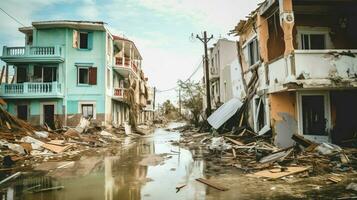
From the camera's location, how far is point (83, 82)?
27031 mm

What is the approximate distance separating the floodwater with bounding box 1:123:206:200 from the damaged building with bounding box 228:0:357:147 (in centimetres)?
468

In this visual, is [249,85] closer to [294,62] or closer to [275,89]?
[275,89]

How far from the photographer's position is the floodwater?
22.1 ft

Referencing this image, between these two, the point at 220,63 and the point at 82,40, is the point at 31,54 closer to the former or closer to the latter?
the point at 82,40

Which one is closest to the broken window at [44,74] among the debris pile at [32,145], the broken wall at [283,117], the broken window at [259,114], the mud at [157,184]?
the debris pile at [32,145]

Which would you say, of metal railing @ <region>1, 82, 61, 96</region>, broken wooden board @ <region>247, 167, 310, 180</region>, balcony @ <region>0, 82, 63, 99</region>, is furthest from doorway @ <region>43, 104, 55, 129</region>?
broken wooden board @ <region>247, 167, 310, 180</region>

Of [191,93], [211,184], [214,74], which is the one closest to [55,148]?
[211,184]

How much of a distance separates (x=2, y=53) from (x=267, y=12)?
74.9ft

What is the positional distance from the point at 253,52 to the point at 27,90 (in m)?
19.8

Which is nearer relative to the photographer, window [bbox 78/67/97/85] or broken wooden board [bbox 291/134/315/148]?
broken wooden board [bbox 291/134/315/148]

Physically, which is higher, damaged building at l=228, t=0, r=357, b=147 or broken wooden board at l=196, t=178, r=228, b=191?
damaged building at l=228, t=0, r=357, b=147

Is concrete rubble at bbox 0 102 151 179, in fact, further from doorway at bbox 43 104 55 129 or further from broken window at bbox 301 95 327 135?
broken window at bbox 301 95 327 135

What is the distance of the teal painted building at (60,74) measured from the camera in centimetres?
2545

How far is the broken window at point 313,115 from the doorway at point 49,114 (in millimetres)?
21684
